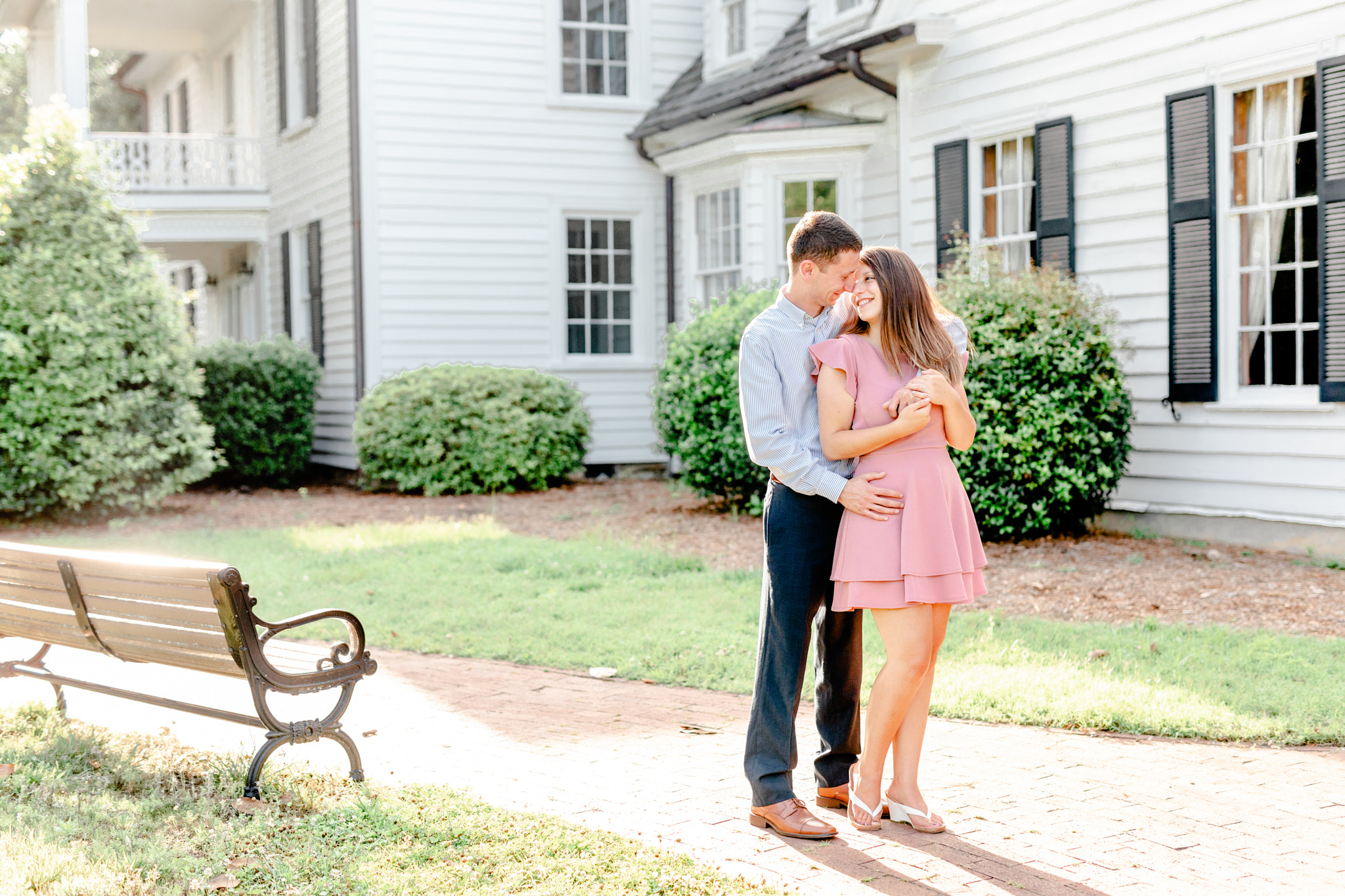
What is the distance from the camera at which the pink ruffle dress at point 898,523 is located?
389 centimetres

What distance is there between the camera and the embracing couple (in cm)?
390

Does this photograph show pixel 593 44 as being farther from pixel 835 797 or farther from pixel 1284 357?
pixel 835 797

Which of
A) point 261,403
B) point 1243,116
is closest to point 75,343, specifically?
point 261,403

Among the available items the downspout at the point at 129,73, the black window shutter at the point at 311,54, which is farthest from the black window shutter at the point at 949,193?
the downspout at the point at 129,73

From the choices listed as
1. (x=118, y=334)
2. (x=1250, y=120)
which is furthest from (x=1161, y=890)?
(x=118, y=334)

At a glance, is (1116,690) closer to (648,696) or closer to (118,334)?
(648,696)

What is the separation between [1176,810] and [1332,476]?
519 centimetres

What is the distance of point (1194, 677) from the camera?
5.77m

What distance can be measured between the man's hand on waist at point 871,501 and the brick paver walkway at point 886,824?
3.18ft

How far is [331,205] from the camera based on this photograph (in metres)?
16.3

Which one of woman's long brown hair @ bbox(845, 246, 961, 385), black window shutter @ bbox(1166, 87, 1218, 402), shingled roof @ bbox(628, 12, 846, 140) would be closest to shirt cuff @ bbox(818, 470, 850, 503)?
woman's long brown hair @ bbox(845, 246, 961, 385)

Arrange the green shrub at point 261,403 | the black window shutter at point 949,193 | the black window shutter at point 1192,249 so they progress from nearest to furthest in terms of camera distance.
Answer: the black window shutter at point 1192,249
the black window shutter at point 949,193
the green shrub at point 261,403

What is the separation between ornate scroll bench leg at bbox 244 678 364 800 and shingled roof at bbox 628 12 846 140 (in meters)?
9.02

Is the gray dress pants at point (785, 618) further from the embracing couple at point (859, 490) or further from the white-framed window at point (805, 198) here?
the white-framed window at point (805, 198)
